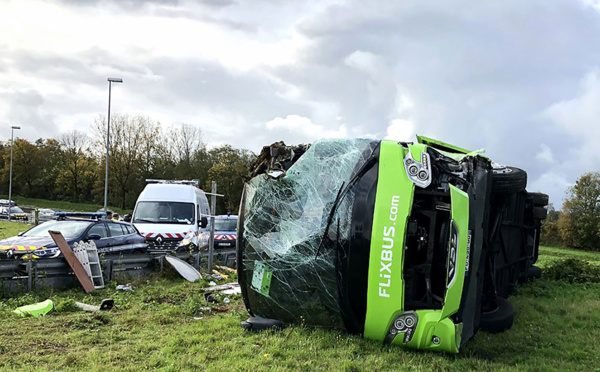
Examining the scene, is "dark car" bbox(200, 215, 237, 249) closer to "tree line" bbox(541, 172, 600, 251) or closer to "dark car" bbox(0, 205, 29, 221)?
"dark car" bbox(0, 205, 29, 221)

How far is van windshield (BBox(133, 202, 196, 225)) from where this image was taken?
15.5 meters

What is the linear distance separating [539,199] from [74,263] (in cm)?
848

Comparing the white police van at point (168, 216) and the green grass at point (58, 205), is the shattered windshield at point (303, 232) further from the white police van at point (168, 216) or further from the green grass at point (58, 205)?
the green grass at point (58, 205)

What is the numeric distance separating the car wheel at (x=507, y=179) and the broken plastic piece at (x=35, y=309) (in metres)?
6.10

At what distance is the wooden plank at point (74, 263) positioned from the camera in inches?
352

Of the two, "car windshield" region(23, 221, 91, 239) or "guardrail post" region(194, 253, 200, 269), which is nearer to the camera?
"car windshield" region(23, 221, 91, 239)

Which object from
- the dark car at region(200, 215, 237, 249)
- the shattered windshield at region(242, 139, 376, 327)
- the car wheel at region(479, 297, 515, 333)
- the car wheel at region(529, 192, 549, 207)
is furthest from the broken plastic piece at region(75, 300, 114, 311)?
the dark car at region(200, 215, 237, 249)

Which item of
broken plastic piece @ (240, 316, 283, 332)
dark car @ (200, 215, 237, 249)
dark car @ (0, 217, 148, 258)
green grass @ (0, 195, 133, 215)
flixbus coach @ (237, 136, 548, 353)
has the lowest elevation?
green grass @ (0, 195, 133, 215)

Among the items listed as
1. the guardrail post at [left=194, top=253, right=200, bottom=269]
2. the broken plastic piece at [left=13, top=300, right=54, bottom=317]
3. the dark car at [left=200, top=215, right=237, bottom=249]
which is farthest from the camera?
the dark car at [left=200, top=215, right=237, bottom=249]

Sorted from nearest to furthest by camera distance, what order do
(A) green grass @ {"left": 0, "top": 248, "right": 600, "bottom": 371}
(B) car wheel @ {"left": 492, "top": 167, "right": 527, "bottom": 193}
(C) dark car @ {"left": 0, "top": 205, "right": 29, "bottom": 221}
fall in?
(A) green grass @ {"left": 0, "top": 248, "right": 600, "bottom": 371}
(B) car wheel @ {"left": 492, "top": 167, "right": 527, "bottom": 193}
(C) dark car @ {"left": 0, "top": 205, "right": 29, "bottom": 221}

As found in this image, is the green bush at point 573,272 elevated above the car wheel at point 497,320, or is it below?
below

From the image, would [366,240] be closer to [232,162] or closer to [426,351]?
[426,351]

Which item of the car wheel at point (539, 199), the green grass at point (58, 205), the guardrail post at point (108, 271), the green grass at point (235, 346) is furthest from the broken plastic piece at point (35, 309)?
the green grass at point (58, 205)

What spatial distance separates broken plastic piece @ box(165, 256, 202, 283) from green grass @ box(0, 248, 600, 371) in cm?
324
